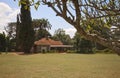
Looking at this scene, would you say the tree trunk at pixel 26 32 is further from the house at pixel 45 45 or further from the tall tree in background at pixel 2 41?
the house at pixel 45 45

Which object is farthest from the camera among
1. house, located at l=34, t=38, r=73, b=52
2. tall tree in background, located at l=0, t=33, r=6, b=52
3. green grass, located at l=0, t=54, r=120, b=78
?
house, located at l=34, t=38, r=73, b=52

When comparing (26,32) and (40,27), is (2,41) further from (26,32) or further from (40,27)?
(40,27)

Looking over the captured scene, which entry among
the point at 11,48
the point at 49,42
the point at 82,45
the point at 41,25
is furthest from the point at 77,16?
the point at 41,25

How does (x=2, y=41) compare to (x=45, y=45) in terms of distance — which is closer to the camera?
(x=2, y=41)

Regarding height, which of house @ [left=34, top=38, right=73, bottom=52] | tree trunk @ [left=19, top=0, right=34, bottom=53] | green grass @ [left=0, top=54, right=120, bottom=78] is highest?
tree trunk @ [left=19, top=0, right=34, bottom=53]

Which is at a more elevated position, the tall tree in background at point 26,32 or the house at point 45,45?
the tall tree in background at point 26,32

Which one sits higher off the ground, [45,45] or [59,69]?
[45,45]

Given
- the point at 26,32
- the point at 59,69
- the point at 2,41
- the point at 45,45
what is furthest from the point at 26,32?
the point at 59,69

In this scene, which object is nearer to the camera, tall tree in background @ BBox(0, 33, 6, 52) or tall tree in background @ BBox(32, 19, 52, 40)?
tall tree in background @ BBox(0, 33, 6, 52)

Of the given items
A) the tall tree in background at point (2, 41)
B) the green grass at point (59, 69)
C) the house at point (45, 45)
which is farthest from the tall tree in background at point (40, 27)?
the green grass at point (59, 69)

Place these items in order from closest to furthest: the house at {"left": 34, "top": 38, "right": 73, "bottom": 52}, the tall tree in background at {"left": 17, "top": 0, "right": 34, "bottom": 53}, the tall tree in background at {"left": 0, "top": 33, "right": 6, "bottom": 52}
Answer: the tall tree in background at {"left": 17, "top": 0, "right": 34, "bottom": 53} < the tall tree in background at {"left": 0, "top": 33, "right": 6, "bottom": 52} < the house at {"left": 34, "top": 38, "right": 73, "bottom": 52}

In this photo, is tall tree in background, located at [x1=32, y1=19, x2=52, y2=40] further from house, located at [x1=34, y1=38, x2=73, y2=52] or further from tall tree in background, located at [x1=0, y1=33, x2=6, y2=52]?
tall tree in background, located at [x1=0, y1=33, x2=6, y2=52]

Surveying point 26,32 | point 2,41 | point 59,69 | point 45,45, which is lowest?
point 59,69

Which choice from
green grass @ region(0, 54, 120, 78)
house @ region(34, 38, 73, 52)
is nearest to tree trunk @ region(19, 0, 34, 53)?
house @ region(34, 38, 73, 52)
